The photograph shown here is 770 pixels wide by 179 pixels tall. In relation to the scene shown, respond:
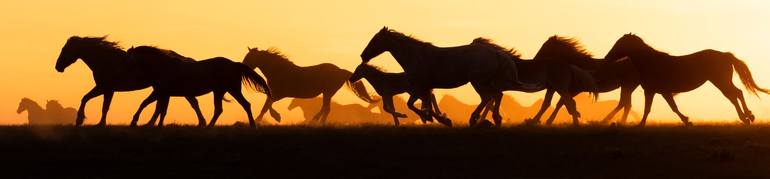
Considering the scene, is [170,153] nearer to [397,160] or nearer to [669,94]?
[397,160]

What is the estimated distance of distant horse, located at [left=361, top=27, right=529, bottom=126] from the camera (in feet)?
73.6

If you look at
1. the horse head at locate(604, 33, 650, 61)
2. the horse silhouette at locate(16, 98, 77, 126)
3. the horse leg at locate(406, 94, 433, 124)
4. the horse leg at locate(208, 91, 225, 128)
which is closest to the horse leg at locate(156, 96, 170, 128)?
the horse leg at locate(208, 91, 225, 128)

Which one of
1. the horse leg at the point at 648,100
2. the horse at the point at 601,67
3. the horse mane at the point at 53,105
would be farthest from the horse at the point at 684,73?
the horse mane at the point at 53,105

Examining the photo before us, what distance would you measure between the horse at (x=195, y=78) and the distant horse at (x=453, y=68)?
345cm

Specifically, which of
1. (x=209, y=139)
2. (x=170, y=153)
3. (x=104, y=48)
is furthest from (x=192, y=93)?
(x=170, y=153)

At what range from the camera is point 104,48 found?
2550 cm

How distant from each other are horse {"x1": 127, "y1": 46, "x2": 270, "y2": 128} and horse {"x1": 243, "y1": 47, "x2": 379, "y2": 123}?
4650 mm

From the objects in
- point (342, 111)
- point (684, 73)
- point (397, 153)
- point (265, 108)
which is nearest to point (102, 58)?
point (265, 108)

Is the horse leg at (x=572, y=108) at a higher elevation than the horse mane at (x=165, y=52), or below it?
below

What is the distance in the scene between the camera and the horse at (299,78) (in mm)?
30241

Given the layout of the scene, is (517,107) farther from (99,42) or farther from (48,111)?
(99,42)

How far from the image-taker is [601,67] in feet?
86.1

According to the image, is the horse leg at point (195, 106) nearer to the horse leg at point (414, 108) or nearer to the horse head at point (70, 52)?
the horse head at point (70, 52)

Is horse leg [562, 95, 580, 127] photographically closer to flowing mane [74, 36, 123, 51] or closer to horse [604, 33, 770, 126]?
horse [604, 33, 770, 126]
